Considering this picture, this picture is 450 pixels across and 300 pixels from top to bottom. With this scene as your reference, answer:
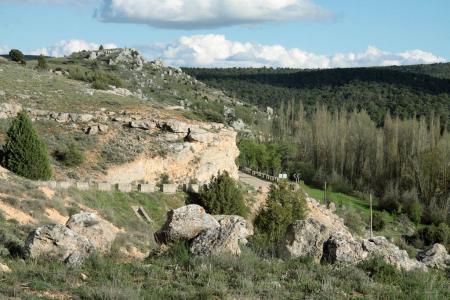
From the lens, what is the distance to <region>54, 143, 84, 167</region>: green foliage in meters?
32.2

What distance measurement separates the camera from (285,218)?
3183 centimetres

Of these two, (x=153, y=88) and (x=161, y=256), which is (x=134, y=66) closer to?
(x=153, y=88)

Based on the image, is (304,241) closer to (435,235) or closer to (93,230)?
(93,230)

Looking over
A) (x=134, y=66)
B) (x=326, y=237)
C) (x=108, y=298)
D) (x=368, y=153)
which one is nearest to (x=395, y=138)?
(x=368, y=153)

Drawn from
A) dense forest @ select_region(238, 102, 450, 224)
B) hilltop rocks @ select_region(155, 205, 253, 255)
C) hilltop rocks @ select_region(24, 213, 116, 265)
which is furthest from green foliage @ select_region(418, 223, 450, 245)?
hilltop rocks @ select_region(24, 213, 116, 265)

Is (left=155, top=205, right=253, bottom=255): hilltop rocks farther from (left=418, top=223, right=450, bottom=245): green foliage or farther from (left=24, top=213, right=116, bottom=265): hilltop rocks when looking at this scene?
(left=418, top=223, right=450, bottom=245): green foliage

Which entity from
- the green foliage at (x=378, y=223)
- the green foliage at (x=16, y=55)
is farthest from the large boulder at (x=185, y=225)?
the green foliage at (x=16, y=55)

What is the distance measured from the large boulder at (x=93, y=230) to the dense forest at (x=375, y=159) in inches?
2017

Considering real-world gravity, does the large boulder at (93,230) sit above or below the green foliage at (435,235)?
above

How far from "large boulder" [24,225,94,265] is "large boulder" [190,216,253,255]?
1.77 m

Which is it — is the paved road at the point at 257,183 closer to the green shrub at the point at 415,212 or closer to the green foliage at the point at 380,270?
the green shrub at the point at 415,212

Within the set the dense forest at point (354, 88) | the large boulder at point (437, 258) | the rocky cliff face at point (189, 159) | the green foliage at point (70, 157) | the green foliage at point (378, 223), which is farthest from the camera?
the dense forest at point (354, 88)

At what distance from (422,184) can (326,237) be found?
56.4 m

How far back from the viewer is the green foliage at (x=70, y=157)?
3222cm
